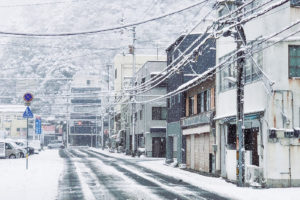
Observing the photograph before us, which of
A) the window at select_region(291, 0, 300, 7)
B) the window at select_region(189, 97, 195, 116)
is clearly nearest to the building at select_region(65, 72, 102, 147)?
the window at select_region(189, 97, 195, 116)

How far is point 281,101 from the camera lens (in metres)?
19.2

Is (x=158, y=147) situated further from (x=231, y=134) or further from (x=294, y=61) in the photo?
(x=294, y=61)

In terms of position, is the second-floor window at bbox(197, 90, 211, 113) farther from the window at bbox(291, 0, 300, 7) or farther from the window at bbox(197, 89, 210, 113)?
the window at bbox(291, 0, 300, 7)

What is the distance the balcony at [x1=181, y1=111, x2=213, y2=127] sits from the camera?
28.2 meters

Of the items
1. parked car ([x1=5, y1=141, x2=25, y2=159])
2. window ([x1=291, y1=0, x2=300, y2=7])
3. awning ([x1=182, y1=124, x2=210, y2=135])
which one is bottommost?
parked car ([x1=5, y1=141, x2=25, y2=159])

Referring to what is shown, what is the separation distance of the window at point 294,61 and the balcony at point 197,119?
8.50m

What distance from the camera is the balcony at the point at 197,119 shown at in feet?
92.6

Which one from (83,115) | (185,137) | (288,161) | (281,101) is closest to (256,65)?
(281,101)

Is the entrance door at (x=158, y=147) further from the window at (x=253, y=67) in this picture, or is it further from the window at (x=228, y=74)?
the window at (x=253, y=67)

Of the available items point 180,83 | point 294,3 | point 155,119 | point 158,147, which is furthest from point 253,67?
point 158,147

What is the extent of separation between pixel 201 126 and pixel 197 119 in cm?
114

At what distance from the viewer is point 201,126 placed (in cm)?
2977

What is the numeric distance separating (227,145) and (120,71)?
69897mm

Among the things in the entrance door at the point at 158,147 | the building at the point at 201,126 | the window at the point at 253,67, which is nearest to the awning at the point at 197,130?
the building at the point at 201,126
